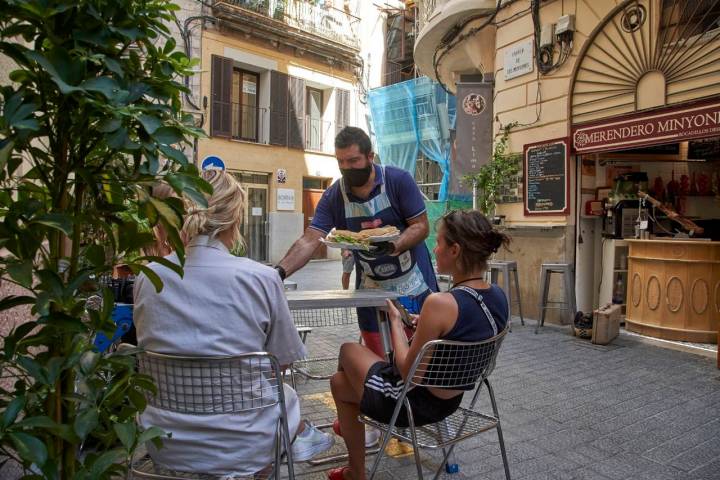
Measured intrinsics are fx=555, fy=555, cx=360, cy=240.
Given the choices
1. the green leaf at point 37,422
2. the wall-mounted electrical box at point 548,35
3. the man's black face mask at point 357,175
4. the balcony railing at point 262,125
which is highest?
the balcony railing at point 262,125

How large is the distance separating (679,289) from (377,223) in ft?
14.2

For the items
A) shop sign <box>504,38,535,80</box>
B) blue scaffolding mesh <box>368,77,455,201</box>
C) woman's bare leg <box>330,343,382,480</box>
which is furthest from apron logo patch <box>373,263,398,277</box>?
blue scaffolding mesh <box>368,77,455,201</box>

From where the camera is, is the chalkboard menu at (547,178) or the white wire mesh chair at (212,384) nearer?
the white wire mesh chair at (212,384)

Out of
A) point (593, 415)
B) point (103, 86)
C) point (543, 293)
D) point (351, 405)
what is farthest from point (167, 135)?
point (543, 293)

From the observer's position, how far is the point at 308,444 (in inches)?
86.7

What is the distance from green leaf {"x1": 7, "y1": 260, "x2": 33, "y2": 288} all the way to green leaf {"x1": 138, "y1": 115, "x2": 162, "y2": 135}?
0.39 metres

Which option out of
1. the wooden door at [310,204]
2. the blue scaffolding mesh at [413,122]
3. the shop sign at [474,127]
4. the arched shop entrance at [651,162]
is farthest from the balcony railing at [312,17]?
the arched shop entrance at [651,162]

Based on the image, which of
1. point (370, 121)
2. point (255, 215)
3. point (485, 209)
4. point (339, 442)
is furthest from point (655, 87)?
point (370, 121)

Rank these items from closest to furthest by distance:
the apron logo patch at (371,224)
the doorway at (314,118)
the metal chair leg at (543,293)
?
the apron logo patch at (371,224)
the metal chair leg at (543,293)
the doorway at (314,118)

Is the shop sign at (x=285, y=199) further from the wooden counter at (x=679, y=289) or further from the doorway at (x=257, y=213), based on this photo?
the wooden counter at (x=679, y=289)

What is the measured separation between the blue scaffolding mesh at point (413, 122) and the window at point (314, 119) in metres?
1.89

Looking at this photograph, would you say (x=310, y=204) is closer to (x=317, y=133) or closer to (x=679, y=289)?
(x=317, y=133)

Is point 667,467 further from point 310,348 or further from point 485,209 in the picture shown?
point 485,209

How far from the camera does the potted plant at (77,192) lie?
1.19 meters
